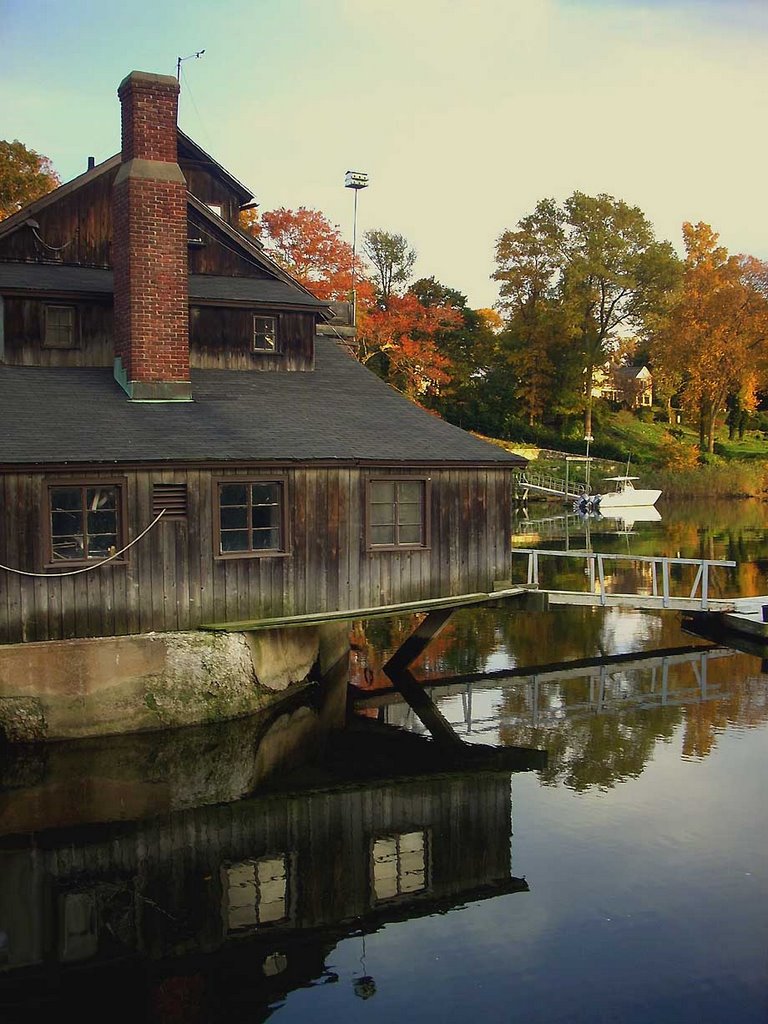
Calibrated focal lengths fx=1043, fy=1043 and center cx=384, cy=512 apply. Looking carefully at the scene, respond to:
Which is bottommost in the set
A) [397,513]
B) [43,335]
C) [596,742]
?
[596,742]

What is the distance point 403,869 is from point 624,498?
5247 cm

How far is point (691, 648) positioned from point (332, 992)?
17186 mm

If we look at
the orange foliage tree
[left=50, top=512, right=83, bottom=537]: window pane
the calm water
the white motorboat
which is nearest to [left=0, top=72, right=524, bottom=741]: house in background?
[left=50, top=512, right=83, bottom=537]: window pane

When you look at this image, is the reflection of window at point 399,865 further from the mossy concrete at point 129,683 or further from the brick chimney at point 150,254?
the brick chimney at point 150,254

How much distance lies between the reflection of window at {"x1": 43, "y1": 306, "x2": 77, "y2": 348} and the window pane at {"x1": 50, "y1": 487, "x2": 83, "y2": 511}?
223 inches

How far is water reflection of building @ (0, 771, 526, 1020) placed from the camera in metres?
10.4

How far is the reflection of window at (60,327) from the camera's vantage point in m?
21.0

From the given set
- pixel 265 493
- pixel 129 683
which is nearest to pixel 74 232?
pixel 265 493

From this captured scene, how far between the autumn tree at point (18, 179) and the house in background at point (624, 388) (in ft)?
145

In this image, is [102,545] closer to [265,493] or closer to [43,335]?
[265,493]

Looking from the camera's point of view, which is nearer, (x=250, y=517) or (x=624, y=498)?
(x=250, y=517)

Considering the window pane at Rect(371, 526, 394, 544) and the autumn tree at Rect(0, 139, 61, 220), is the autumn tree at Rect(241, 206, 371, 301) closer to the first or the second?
the autumn tree at Rect(0, 139, 61, 220)

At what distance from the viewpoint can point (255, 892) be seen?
475 inches

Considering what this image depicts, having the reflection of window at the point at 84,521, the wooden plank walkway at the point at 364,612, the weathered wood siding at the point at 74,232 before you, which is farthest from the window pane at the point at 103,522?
the weathered wood siding at the point at 74,232
